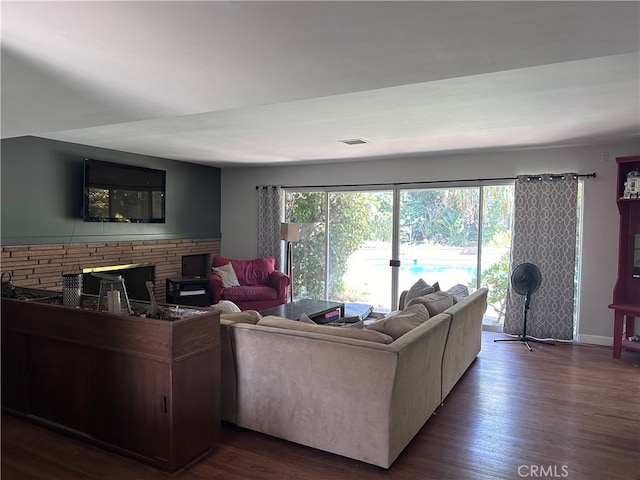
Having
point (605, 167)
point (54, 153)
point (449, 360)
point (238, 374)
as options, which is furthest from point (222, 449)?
point (605, 167)

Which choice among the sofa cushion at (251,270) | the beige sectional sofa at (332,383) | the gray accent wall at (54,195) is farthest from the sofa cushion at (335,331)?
the sofa cushion at (251,270)

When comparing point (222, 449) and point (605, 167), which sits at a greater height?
point (605, 167)

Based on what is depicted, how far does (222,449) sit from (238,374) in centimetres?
46

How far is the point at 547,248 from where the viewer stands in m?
5.28

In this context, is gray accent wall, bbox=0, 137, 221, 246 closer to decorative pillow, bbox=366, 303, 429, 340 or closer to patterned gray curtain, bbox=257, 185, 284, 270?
patterned gray curtain, bbox=257, 185, 284, 270

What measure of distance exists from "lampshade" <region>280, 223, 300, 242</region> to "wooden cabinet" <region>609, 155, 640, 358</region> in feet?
13.2

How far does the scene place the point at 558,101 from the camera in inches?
131

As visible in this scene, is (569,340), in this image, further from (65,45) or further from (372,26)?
(65,45)

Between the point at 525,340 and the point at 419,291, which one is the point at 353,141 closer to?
the point at 419,291

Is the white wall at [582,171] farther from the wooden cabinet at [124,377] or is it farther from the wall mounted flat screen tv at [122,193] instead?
the wooden cabinet at [124,377]

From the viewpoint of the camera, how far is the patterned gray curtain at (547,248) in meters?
5.18

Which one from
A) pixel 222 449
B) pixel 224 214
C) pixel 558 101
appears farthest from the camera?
pixel 224 214

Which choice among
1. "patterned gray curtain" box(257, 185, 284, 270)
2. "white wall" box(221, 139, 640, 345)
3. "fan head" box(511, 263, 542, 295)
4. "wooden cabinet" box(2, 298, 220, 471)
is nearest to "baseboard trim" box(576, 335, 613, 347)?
"white wall" box(221, 139, 640, 345)

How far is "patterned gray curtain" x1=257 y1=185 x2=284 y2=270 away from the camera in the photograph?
711 cm
